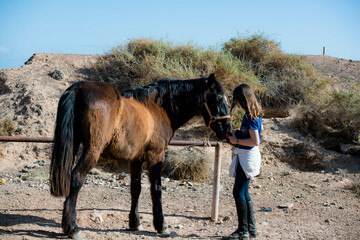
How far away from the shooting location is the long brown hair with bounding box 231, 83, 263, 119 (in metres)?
3.53

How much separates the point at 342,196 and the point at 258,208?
1962 millimetres

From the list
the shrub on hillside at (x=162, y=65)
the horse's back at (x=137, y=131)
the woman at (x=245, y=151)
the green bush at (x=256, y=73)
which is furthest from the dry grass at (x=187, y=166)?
the woman at (x=245, y=151)

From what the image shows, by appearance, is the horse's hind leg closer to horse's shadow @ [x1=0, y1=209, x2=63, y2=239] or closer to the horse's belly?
the horse's belly

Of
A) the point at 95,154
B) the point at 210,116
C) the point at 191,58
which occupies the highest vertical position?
the point at 191,58

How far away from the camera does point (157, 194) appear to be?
3.88 meters

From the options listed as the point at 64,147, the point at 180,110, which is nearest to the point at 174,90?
the point at 180,110

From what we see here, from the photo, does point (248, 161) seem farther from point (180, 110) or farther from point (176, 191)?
point (176, 191)

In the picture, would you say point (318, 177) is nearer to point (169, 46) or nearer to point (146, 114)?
point (146, 114)

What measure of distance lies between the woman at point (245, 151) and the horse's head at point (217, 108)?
0.33m

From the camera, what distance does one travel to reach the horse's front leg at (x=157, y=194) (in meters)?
3.83

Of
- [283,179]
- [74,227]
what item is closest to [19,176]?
[74,227]

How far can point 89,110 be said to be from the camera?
3.07 metres

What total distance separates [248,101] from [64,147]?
1951mm

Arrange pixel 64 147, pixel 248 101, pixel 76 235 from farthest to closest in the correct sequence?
pixel 248 101 < pixel 76 235 < pixel 64 147
